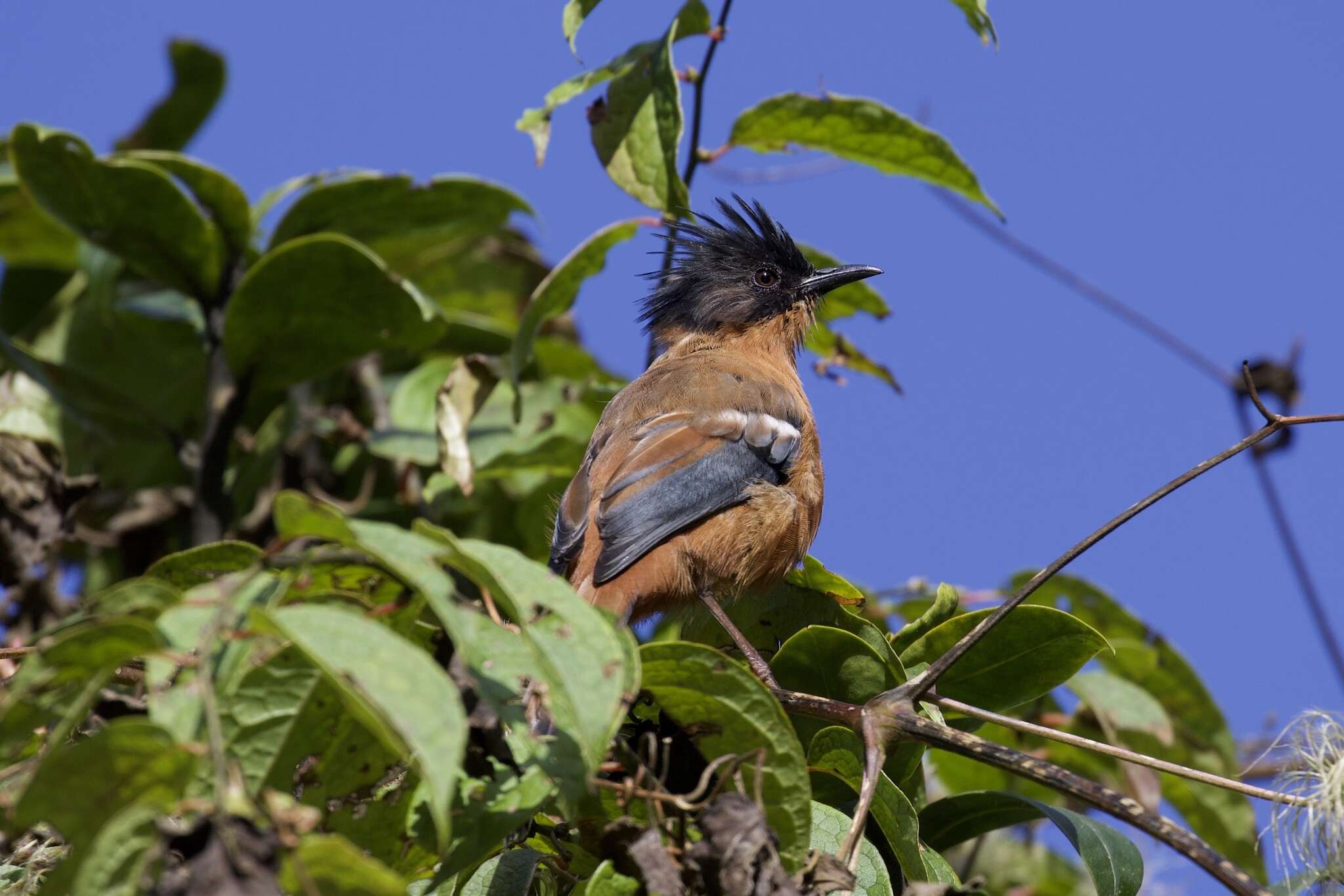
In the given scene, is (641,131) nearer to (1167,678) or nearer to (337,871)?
(1167,678)

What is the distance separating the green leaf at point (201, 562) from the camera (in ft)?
7.59

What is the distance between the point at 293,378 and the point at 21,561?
2.93ft

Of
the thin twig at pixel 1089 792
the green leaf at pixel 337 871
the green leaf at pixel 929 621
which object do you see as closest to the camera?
the green leaf at pixel 337 871

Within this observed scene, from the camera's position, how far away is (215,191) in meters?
3.97

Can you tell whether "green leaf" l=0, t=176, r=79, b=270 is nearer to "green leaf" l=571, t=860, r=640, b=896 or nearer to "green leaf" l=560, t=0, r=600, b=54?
"green leaf" l=560, t=0, r=600, b=54

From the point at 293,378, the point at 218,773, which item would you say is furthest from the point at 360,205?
the point at 218,773

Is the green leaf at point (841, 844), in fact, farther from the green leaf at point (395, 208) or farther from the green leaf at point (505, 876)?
the green leaf at point (395, 208)

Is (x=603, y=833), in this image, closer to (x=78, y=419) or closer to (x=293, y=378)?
(x=293, y=378)

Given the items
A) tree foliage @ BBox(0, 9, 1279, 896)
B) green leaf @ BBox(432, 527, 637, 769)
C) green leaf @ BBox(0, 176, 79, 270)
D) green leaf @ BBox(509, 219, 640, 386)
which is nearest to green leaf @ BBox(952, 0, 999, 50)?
tree foliage @ BBox(0, 9, 1279, 896)

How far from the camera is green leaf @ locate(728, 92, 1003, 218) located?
12.6 ft

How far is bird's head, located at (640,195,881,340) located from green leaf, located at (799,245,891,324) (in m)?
0.65

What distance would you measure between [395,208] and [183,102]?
1496 millimetres

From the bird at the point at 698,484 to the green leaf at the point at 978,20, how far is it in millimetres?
1044

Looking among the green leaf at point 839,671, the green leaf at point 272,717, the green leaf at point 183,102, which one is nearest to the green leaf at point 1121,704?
the green leaf at point 839,671
